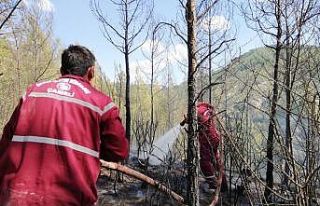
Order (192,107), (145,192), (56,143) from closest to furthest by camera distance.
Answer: (56,143) → (192,107) → (145,192)

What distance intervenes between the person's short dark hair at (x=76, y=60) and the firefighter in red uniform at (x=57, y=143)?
6 centimetres

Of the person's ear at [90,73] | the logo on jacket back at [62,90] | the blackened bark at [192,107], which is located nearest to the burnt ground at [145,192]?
the blackened bark at [192,107]

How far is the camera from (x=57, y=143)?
2.12 metres

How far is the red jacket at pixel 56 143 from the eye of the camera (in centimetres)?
209

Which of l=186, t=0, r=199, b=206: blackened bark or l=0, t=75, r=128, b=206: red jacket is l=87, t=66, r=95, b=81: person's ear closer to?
l=0, t=75, r=128, b=206: red jacket

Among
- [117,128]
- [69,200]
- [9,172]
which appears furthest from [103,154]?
Result: [9,172]

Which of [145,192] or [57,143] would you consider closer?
[57,143]

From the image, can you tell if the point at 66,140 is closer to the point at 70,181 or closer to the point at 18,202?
the point at 70,181

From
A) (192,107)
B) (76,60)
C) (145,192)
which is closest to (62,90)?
(76,60)

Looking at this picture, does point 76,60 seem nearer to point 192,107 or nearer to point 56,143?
point 56,143

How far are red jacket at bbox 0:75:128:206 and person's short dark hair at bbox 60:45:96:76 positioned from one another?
77mm

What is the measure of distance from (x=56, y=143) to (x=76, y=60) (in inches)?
18.7

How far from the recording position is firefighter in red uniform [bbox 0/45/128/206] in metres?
2.09

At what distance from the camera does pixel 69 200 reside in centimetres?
213
